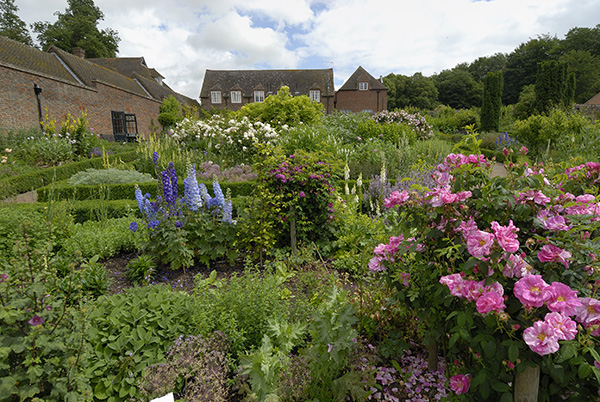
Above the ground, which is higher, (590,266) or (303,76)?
(303,76)

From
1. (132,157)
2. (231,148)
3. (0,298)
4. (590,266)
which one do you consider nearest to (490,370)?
(590,266)

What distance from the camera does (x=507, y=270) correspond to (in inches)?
55.8

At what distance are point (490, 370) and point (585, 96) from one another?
177ft

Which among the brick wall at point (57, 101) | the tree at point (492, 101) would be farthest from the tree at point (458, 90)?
the brick wall at point (57, 101)

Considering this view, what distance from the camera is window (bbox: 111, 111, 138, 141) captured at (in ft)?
68.2

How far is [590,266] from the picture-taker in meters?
1.42

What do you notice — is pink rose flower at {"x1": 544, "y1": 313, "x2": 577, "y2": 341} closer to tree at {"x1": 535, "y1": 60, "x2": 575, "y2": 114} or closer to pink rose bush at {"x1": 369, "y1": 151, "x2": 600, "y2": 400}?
pink rose bush at {"x1": 369, "y1": 151, "x2": 600, "y2": 400}

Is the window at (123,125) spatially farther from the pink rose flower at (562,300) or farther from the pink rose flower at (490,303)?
the pink rose flower at (562,300)

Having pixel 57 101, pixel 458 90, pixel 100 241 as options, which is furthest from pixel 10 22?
pixel 458 90

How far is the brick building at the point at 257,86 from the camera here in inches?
1437

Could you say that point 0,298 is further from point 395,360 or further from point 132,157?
point 132,157

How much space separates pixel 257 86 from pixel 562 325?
39182mm

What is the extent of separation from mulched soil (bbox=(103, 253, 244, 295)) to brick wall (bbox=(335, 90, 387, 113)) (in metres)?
36.2

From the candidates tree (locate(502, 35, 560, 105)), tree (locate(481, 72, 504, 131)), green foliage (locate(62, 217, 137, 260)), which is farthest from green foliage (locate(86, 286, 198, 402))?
tree (locate(502, 35, 560, 105))
